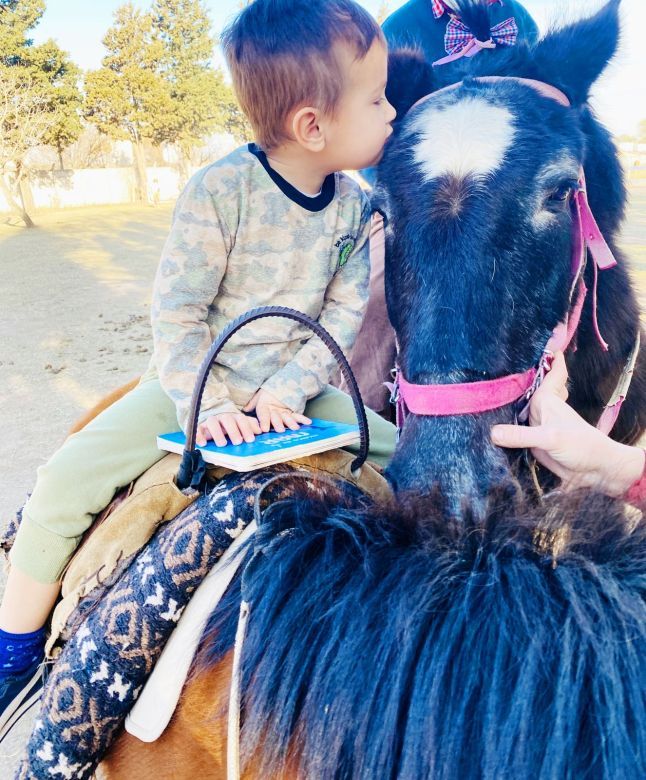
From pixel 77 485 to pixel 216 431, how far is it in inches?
14.8

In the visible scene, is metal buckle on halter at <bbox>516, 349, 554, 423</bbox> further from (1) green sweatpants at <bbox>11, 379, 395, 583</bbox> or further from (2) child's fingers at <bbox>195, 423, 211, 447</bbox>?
(1) green sweatpants at <bbox>11, 379, 395, 583</bbox>

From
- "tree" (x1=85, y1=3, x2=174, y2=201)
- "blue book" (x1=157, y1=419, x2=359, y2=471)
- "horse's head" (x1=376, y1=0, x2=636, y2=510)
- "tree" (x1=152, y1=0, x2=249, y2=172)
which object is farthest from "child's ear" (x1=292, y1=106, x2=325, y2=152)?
"tree" (x1=152, y1=0, x2=249, y2=172)

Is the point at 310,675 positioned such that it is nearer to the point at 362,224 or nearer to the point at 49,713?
the point at 49,713

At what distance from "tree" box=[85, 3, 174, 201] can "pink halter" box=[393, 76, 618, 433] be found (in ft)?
99.0

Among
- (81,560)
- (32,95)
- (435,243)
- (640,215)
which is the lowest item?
(640,215)

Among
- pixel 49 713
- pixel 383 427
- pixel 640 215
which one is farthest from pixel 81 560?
pixel 640 215

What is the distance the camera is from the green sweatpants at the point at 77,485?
4.64ft

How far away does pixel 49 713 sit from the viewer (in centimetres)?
113

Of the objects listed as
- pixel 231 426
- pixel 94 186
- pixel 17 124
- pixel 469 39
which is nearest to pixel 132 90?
pixel 94 186

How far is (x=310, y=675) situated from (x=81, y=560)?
2.05ft

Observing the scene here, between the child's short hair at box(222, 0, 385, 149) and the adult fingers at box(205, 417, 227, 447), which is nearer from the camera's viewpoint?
the adult fingers at box(205, 417, 227, 447)

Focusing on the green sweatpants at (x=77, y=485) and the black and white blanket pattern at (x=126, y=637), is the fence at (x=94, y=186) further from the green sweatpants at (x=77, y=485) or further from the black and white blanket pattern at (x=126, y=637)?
the black and white blanket pattern at (x=126, y=637)

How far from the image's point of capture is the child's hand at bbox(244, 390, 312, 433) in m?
1.40

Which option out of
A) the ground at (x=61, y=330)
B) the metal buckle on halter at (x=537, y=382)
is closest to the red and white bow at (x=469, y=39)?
the ground at (x=61, y=330)
